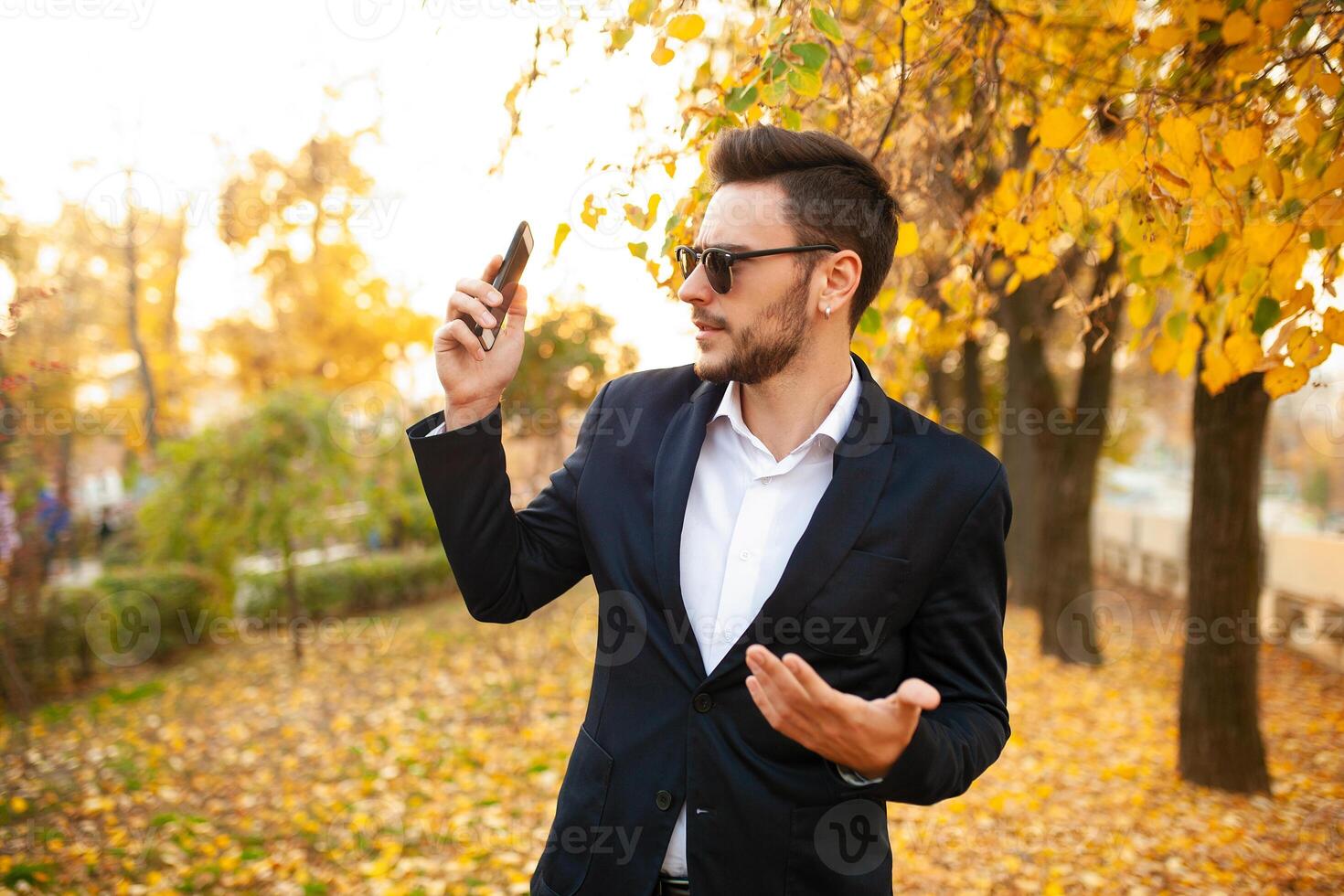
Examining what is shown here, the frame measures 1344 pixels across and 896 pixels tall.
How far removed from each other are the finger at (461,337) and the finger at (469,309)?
1.0 inches

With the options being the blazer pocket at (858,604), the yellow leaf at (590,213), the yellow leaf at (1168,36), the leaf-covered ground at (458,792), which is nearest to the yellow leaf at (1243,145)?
the yellow leaf at (1168,36)

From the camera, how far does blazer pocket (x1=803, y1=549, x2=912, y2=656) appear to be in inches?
68.9

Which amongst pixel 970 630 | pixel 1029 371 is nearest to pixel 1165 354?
pixel 970 630

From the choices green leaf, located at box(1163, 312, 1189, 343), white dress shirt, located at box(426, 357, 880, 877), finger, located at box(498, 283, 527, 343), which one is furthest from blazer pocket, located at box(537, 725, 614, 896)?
green leaf, located at box(1163, 312, 1189, 343)

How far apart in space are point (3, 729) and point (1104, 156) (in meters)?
8.29

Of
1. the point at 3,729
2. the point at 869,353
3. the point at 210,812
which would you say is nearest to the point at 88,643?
the point at 3,729

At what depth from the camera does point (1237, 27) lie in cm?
235

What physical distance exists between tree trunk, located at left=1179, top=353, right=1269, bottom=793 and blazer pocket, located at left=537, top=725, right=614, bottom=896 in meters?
5.05

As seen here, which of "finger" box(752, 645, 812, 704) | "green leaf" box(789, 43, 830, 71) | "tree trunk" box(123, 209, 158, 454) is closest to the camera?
"finger" box(752, 645, 812, 704)

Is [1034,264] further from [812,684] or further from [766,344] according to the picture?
[812,684]

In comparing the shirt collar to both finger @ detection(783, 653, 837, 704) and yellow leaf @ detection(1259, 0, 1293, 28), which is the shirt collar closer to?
finger @ detection(783, 653, 837, 704)

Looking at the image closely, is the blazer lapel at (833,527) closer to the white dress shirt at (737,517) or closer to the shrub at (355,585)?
the white dress shirt at (737,517)

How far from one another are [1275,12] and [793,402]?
1.63 m

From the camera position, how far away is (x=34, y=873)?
13.7 feet
